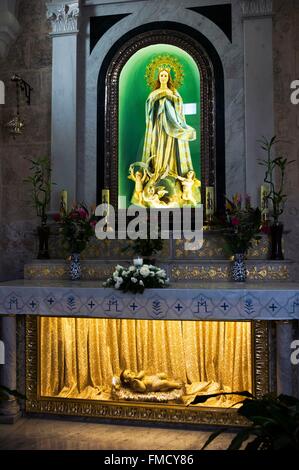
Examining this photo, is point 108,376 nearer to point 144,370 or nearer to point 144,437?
point 144,370

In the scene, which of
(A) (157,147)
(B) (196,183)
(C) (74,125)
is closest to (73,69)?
(C) (74,125)

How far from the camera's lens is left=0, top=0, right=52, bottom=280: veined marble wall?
21.2ft

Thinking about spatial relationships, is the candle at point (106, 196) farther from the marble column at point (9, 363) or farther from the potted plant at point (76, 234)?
the marble column at point (9, 363)

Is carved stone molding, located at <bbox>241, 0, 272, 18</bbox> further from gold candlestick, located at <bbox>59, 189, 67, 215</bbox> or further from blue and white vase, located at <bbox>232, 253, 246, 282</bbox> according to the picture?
gold candlestick, located at <bbox>59, 189, 67, 215</bbox>

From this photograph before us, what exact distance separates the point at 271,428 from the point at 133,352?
289cm

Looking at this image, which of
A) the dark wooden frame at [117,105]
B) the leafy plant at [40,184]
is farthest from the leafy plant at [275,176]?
the leafy plant at [40,184]

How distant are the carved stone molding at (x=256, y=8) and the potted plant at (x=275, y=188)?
60.4 inches

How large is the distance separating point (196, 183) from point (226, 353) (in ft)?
7.25

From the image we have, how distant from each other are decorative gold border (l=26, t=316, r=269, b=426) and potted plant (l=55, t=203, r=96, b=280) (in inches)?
32.5

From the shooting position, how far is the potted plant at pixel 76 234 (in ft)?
17.8

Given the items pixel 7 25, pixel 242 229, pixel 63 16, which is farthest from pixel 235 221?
pixel 7 25

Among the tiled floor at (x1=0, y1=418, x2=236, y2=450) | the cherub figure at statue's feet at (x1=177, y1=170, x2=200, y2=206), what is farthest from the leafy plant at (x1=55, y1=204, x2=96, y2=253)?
the tiled floor at (x1=0, y1=418, x2=236, y2=450)

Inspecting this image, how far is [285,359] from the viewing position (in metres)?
4.35

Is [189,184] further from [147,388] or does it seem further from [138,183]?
[147,388]
